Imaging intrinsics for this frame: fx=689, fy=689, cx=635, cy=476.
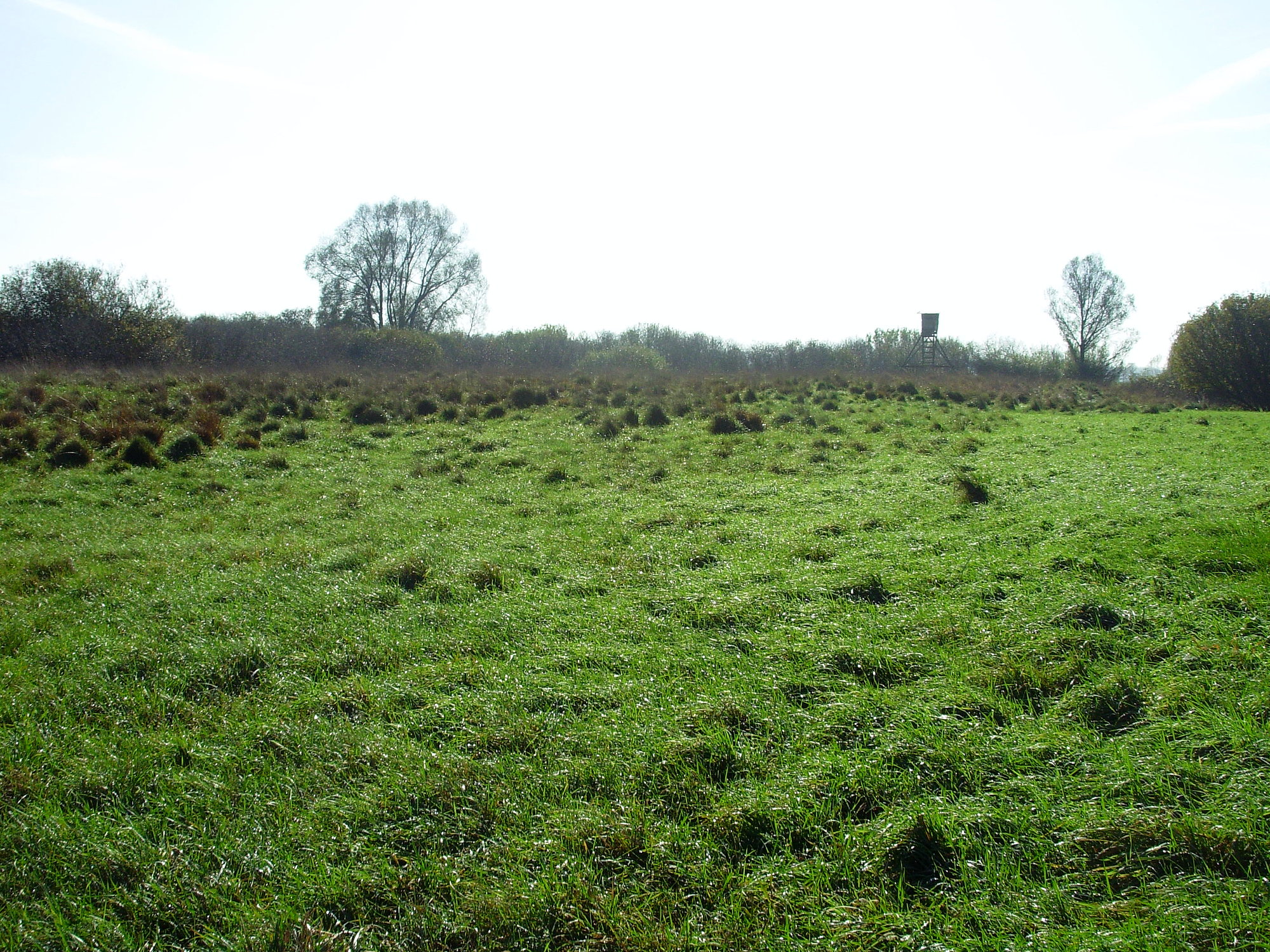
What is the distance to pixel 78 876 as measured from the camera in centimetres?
289

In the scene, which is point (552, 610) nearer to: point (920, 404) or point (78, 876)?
point (78, 876)

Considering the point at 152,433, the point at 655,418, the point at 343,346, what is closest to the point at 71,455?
the point at 152,433

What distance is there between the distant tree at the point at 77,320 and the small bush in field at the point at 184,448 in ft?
47.5

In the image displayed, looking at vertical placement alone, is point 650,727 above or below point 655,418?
below

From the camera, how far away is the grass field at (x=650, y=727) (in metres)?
2.63

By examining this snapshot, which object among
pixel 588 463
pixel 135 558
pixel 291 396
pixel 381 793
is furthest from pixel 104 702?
pixel 291 396

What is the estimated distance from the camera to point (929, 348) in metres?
40.2

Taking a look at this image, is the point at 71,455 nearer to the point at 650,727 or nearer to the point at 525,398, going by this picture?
the point at 525,398

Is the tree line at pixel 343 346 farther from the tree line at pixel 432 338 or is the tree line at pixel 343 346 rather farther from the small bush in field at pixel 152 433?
the small bush in field at pixel 152 433

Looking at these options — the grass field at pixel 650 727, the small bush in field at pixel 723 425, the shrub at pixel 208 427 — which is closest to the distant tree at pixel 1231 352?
the small bush in field at pixel 723 425

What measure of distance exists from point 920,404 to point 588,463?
1418 cm

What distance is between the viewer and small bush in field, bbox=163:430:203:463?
40.7ft

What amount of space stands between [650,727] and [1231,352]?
3760 cm

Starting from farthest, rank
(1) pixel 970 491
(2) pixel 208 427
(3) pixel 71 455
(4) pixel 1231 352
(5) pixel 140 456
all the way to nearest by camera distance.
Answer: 1. (4) pixel 1231 352
2. (2) pixel 208 427
3. (5) pixel 140 456
4. (3) pixel 71 455
5. (1) pixel 970 491
